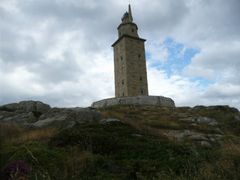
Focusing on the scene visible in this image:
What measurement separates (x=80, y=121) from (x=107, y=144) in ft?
22.8

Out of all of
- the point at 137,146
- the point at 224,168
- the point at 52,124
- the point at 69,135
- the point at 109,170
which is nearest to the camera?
the point at 224,168

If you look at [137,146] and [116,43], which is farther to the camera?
[116,43]

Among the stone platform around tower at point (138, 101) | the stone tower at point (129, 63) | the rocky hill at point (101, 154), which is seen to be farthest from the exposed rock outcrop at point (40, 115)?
the stone tower at point (129, 63)

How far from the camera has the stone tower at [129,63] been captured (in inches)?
2128

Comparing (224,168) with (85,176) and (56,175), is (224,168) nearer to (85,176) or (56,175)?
(85,176)

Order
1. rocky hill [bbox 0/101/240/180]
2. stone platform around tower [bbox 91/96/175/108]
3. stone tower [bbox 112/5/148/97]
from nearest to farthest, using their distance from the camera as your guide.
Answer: rocky hill [bbox 0/101/240/180], stone platform around tower [bbox 91/96/175/108], stone tower [bbox 112/5/148/97]

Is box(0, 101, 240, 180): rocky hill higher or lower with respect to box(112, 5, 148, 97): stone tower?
lower

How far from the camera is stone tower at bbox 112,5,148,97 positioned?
54062 millimetres

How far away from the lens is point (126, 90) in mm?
53312

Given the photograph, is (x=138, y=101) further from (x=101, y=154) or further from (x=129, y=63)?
(x=101, y=154)

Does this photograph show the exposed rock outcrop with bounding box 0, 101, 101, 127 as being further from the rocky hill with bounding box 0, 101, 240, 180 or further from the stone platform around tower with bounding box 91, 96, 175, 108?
the stone platform around tower with bounding box 91, 96, 175, 108

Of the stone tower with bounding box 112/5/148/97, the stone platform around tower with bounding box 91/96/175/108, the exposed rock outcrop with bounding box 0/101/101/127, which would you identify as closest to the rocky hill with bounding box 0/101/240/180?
the exposed rock outcrop with bounding box 0/101/101/127

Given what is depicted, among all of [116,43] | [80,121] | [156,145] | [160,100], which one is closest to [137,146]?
[156,145]

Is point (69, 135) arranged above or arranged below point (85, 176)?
above
